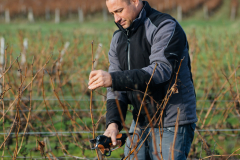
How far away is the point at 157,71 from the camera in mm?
1325

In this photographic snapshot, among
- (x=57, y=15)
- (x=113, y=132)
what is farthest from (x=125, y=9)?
(x=57, y=15)

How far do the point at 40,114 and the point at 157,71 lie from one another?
3.45 meters

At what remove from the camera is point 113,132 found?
5.04 ft

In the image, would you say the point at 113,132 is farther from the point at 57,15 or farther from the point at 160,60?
the point at 57,15

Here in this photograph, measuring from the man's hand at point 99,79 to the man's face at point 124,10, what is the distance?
0.38 meters

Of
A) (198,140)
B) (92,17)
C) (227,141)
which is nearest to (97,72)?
(198,140)

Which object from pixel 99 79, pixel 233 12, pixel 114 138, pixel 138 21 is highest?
pixel 233 12

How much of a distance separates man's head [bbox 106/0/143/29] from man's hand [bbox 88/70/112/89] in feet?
1.25

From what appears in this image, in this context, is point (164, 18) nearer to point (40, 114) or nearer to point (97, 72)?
point (97, 72)

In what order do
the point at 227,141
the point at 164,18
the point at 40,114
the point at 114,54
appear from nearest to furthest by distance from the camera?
1. the point at 164,18
2. the point at 114,54
3. the point at 227,141
4. the point at 40,114

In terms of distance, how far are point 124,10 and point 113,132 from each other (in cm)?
66

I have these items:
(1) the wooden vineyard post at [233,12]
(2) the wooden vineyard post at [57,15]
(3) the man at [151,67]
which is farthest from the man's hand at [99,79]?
(1) the wooden vineyard post at [233,12]

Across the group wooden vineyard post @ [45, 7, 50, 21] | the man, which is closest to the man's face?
the man

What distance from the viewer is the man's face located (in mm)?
1453
